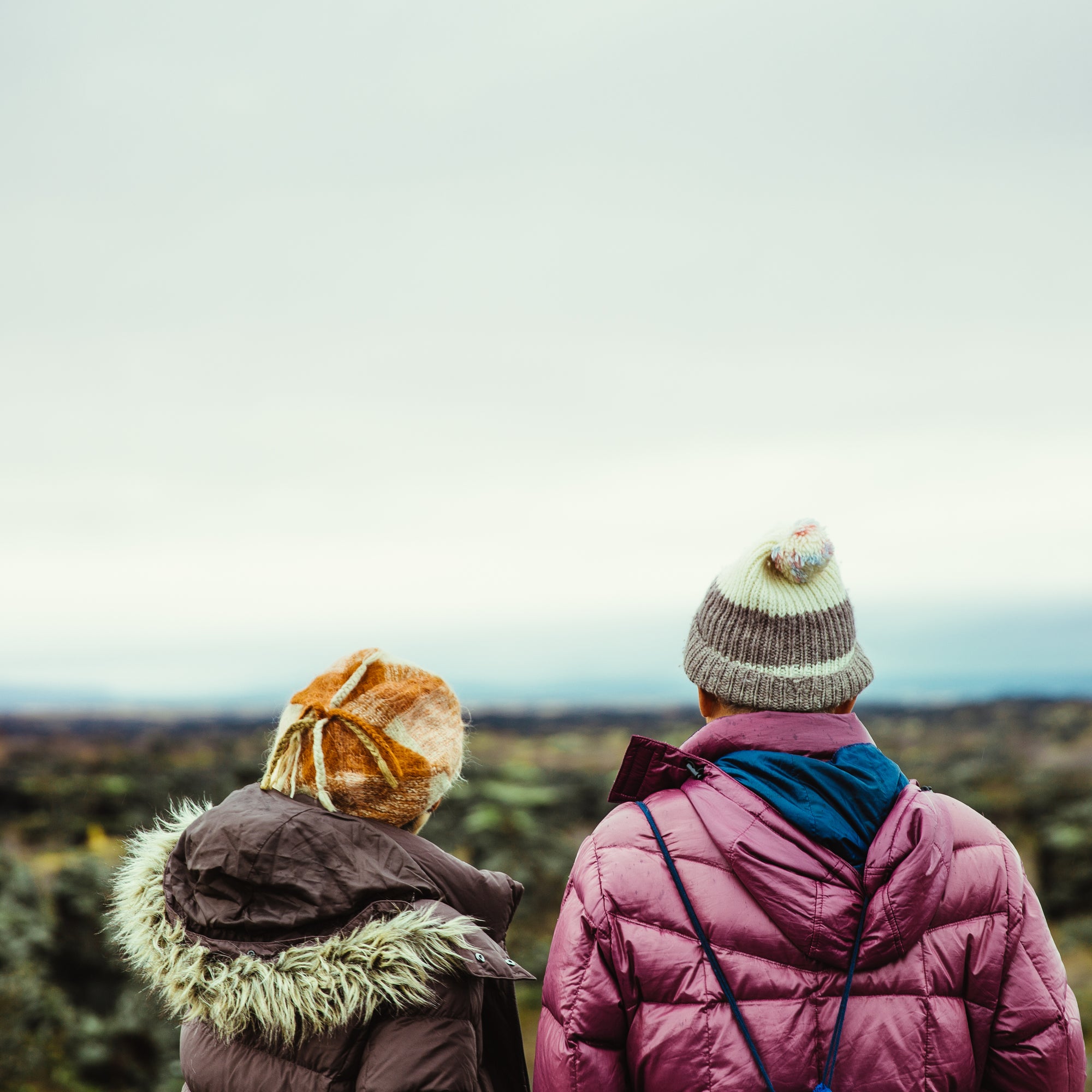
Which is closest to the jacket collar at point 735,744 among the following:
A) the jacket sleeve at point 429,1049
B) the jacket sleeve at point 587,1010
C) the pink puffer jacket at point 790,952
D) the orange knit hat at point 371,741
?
the pink puffer jacket at point 790,952

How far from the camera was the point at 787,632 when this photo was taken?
6.93 ft

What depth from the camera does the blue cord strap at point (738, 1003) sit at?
1802 mm

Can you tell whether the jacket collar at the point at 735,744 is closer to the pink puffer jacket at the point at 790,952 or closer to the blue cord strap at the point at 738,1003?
the pink puffer jacket at the point at 790,952

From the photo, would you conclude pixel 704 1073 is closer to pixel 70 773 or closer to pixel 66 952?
pixel 66 952

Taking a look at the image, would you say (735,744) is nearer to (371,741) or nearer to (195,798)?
(371,741)

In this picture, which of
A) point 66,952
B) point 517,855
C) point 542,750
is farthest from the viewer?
point 542,750

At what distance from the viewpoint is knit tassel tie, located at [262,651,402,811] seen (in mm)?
2119

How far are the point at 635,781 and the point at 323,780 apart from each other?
0.71 metres

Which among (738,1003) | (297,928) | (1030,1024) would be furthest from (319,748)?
(1030,1024)

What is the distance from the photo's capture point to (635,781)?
6.81ft

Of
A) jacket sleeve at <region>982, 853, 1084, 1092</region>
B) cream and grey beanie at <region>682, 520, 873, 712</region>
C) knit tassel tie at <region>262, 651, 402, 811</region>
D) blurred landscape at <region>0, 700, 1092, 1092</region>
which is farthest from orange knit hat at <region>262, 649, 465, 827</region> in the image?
jacket sleeve at <region>982, 853, 1084, 1092</region>

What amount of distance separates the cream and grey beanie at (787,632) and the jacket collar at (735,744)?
6cm

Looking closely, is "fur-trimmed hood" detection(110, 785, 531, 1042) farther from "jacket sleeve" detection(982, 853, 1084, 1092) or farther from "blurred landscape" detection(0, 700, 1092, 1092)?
"jacket sleeve" detection(982, 853, 1084, 1092)

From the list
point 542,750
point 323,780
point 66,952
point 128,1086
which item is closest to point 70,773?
point 66,952
